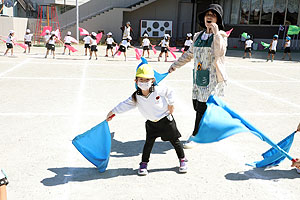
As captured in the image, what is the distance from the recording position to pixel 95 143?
3.88m

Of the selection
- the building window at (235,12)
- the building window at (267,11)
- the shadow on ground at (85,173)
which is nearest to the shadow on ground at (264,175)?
the shadow on ground at (85,173)

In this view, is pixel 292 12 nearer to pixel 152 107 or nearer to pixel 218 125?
pixel 152 107

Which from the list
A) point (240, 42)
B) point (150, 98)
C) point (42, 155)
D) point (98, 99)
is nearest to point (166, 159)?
point (150, 98)

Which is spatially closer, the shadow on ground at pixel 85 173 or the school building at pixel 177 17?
the shadow on ground at pixel 85 173

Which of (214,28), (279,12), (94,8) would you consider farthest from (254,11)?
(214,28)

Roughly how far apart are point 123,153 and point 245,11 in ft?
87.8

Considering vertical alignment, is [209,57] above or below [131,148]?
above

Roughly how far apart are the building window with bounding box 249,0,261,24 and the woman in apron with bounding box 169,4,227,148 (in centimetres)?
2547

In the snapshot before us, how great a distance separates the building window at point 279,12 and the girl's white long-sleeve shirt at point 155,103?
26.4 m

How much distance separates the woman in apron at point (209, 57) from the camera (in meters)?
4.06

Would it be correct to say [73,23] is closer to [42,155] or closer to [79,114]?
[79,114]

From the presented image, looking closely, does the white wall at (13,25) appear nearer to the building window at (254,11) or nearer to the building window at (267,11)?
the building window at (254,11)

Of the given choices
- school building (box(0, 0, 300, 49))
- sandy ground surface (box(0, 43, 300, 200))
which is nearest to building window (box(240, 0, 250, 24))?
school building (box(0, 0, 300, 49))

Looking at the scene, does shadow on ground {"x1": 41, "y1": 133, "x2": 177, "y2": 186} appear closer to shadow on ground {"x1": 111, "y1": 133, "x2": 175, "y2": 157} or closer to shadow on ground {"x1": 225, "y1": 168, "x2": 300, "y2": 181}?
shadow on ground {"x1": 111, "y1": 133, "x2": 175, "y2": 157}
